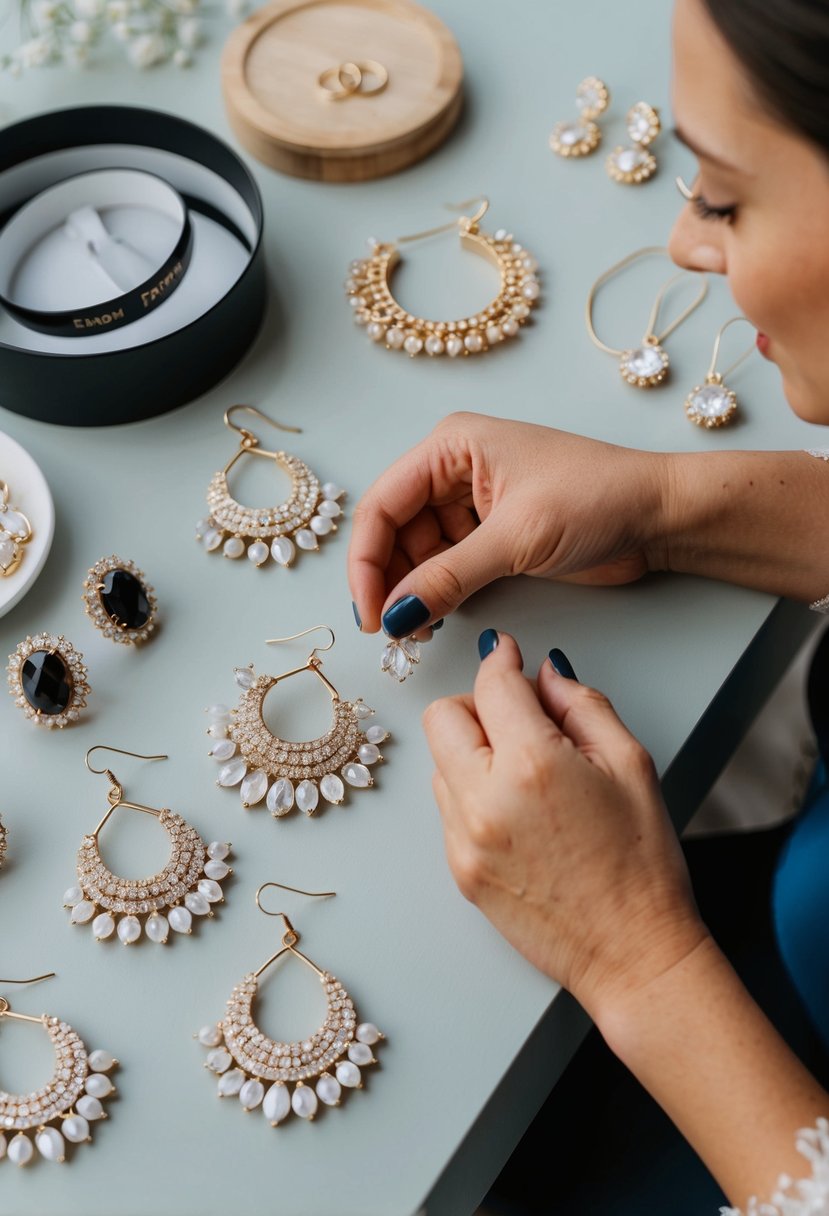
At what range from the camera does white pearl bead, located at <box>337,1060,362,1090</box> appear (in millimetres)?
778

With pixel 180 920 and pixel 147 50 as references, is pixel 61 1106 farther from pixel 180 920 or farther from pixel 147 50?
pixel 147 50

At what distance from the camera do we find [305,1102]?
0.77 metres

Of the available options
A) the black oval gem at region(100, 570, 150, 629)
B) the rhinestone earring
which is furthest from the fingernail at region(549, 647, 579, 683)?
the black oval gem at region(100, 570, 150, 629)

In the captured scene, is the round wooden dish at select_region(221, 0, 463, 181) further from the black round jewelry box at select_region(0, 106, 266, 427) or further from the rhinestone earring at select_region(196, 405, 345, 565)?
the rhinestone earring at select_region(196, 405, 345, 565)

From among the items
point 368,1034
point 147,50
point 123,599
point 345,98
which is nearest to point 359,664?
point 123,599

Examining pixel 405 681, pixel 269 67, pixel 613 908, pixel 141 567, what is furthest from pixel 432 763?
pixel 269 67

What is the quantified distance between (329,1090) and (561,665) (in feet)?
1.20

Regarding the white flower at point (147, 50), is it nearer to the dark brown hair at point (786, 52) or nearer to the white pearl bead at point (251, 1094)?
the dark brown hair at point (786, 52)

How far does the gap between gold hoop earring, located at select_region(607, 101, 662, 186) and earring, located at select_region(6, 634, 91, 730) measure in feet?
2.59

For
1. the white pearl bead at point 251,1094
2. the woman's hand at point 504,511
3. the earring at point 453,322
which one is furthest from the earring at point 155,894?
the earring at point 453,322

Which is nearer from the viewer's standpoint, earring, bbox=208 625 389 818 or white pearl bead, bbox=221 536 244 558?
earring, bbox=208 625 389 818

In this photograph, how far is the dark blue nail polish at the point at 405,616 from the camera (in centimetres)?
90

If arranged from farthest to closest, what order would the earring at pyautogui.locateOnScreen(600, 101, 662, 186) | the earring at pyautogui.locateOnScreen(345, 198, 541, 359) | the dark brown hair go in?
1. the earring at pyautogui.locateOnScreen(600, 101, 662, 186)
2. the earring at pyautogui.locateOnScreen(345, 198, 541, 359)
3. the dark brown hair

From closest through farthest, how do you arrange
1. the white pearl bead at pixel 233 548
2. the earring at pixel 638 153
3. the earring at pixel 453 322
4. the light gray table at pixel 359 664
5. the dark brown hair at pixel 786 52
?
the dark brown hair at pixel 786 52 → the light gray table at pixel 359 664 → the white pearl bead at pixel 233 548 → the earring at pixel 453 322 → the earring at pixel 638 153
